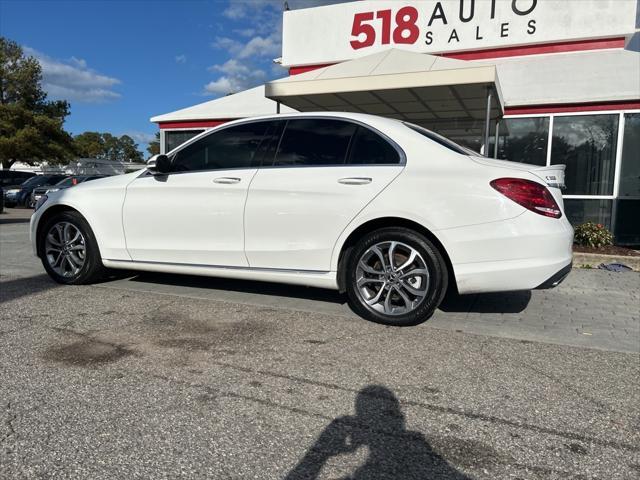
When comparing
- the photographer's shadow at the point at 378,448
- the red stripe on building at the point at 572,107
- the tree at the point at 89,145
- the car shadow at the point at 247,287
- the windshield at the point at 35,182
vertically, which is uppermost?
the tree at the point at 89,145

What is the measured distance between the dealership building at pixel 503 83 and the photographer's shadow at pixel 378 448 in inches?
235

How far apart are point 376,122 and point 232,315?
2.10 m

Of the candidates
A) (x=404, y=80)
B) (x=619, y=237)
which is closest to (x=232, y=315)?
(x=404, y=80)

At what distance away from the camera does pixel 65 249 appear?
5285 millimetres

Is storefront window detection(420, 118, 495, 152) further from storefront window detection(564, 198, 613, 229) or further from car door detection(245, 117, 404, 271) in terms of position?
car door detection(245, 117, 404, 271)

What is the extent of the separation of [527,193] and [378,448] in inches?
91.7

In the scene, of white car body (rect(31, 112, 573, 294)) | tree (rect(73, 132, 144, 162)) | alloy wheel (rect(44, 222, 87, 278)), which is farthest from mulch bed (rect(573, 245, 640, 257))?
tree (rect(73, 132, 144, 162))

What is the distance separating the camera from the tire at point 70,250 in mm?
5164

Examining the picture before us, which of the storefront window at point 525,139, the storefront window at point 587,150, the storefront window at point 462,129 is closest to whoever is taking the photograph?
the storefront window at point 587,150

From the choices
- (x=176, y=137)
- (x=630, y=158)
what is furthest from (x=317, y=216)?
(x=176, y=137)

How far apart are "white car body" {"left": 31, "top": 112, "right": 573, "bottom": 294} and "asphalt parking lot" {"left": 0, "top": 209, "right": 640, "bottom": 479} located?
488 mm

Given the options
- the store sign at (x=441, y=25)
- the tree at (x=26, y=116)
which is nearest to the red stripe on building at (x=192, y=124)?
the store sign at (x=441, y=25)

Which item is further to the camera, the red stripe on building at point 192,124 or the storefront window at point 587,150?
the red stripe on building at point 192,124

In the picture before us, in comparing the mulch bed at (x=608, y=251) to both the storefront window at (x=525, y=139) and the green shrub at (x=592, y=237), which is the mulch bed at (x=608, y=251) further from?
the storefront window at (x=525, y=139)
